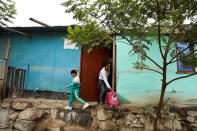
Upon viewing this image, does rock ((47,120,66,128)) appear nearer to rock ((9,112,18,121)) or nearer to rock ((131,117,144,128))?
rock ((9,112,18,121))

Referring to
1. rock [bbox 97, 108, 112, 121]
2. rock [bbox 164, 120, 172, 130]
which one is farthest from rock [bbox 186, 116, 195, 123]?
rock [bbox 97, 108, 112, 121]

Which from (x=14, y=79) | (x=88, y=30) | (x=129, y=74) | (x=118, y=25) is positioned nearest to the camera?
(x=118, y=25)

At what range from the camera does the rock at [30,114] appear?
413cm

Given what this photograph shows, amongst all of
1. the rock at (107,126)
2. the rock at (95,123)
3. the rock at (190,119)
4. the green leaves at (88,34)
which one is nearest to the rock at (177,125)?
the rock at (190,119)

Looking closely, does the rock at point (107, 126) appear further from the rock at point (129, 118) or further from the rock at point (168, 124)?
the rock at point (168, 124)

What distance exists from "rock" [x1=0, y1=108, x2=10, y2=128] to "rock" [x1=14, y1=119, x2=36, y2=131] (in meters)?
0.50

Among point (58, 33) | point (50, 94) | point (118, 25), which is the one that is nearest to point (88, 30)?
point (118, 25)

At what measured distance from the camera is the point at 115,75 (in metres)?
4.81

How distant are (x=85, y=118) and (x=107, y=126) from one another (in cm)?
73

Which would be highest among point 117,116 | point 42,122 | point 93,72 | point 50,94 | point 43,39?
point 43,39

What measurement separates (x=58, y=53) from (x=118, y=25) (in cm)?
370

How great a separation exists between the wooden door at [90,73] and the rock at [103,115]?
4.17 ft

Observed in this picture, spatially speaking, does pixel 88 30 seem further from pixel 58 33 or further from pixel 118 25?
pixel 58 33

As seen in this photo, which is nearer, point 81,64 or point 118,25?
point 118,25
